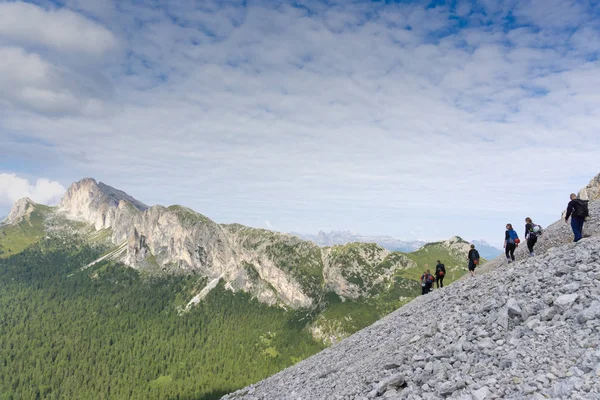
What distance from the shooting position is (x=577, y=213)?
75.9 ft

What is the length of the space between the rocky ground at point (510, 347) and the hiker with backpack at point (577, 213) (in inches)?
161

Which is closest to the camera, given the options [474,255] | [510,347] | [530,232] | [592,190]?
[510,347]

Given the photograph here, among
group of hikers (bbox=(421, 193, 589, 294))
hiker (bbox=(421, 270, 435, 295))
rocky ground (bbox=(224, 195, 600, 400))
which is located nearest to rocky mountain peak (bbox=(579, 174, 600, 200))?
group of hikers (bbox=(421, 193, 589, 294))

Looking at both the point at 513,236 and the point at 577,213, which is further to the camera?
the point at 513,236

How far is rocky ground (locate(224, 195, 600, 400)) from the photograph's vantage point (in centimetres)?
980

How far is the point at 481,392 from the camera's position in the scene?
999 centimetres

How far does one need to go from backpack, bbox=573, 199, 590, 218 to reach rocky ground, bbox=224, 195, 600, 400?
4.20 metres

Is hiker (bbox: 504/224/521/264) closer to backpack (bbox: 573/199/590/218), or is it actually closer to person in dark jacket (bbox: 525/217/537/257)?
person in dark jacket (bbox: 525/217/537/257)

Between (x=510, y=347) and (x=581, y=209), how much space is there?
17156mm

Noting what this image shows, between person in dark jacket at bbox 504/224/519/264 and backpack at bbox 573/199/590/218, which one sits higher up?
backpack at bbox 573/199/590/218

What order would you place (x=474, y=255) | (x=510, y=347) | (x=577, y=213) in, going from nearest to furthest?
(x=510, y=347) < (x=577, y=213) < (x=474, y=255)

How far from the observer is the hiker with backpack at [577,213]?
22.9 meters

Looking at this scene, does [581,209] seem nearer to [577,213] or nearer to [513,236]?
[577,213]

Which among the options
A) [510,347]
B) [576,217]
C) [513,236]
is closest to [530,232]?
[513,236]
